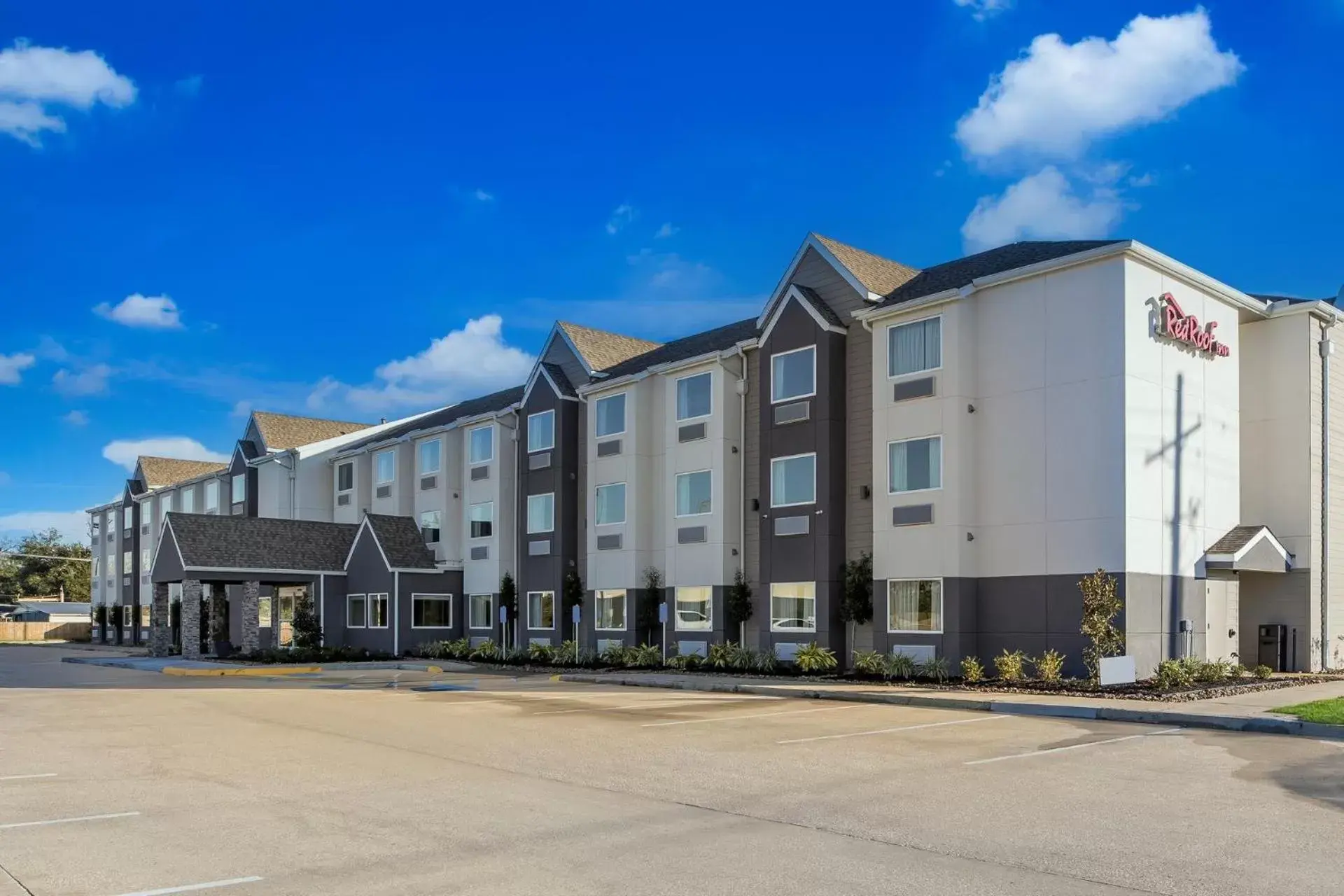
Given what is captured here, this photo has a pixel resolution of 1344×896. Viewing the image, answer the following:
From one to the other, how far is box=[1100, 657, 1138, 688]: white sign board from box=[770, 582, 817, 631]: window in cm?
860

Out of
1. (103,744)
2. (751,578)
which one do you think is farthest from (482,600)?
(103,744)

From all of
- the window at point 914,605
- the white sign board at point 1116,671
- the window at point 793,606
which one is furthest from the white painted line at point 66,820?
the window at point 793,606

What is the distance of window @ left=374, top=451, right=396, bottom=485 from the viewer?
49500 mm

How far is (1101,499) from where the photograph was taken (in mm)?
25078

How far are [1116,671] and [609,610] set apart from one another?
58.5ft

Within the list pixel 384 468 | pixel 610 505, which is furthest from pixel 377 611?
pixel 610 505

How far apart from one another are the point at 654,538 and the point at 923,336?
1199 cm

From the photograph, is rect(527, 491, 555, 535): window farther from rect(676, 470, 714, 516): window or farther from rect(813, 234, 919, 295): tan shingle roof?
rect(813, 234, 919, 295): tan shingle roof

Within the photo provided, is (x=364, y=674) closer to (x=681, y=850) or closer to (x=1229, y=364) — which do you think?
(x=1229, y=364)

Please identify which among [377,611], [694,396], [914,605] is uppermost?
[694,396]

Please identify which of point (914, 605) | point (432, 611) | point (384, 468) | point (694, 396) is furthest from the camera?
point (384, 468)

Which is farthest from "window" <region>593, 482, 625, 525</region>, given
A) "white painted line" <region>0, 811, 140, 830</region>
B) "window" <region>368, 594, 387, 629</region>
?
"white painted line" <region>0, 811, 140, 830</region>

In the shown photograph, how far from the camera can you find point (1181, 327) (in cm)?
2634

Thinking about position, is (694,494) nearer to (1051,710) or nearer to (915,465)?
(915,465)
